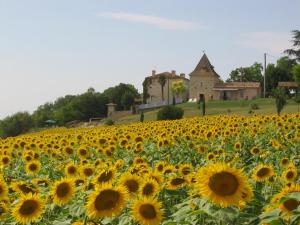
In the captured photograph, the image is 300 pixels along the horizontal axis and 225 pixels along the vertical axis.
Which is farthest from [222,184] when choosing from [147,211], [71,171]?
[71,171]

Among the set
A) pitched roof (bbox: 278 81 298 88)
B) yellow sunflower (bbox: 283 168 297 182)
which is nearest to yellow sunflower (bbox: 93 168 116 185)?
yellow sunflower (bbox: 283 168 297 182)

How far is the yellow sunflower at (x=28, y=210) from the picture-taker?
12.5 ft

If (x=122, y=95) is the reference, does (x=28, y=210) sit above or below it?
above

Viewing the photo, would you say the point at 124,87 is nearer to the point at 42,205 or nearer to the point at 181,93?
the point at 181,93

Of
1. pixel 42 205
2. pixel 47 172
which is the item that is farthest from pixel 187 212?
pixel 47 172

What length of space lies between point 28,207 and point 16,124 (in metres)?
61.1

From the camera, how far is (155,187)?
3859 millimetres

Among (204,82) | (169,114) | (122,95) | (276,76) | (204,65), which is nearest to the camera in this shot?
(169,114)

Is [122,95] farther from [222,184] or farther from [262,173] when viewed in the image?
[222,184]

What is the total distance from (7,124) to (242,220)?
205 ft

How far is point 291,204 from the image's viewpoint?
9.71 feet

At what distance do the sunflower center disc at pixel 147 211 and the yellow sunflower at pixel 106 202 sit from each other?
0.12 metres

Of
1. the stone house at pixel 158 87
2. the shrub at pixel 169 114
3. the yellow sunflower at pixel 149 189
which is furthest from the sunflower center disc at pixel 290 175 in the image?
the stone house at pixel 158 87

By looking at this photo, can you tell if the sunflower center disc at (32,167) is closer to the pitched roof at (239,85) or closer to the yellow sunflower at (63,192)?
the yellow sunflower at (63,192)
